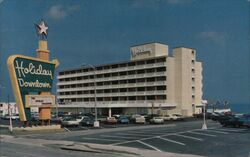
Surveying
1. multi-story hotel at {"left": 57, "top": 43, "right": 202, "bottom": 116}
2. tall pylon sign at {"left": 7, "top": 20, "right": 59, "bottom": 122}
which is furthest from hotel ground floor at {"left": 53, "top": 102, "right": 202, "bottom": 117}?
tall pylon sign at {"left": 7, "top": 20, "right": 59, "bottom": 122}

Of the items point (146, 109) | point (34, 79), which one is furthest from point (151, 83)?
point (34, 79)

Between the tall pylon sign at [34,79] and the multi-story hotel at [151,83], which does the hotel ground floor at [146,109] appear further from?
the tall pylon sign at [34,79]

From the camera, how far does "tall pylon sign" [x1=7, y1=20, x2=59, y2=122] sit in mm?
44469

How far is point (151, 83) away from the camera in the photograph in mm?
106312

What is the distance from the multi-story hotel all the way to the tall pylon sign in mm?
47108

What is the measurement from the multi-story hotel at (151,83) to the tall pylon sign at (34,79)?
1855 inches

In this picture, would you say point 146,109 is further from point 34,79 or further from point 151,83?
point 34,79

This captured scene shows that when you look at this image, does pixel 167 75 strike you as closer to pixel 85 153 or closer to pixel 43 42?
pixel 43 42

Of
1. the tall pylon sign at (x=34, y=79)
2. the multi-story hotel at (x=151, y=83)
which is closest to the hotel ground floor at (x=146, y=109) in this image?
Answer: the multi-story hotel at (x=151, y=83)

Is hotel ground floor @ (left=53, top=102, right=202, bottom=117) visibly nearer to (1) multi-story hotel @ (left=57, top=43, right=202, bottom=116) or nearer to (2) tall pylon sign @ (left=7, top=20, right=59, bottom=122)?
(1) multi-story hotel @ (left=57, top=43, right=202, bottom=116)

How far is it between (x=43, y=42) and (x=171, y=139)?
23.8 metres

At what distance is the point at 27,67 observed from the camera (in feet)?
149

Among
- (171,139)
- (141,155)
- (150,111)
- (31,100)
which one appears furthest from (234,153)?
(150,111)

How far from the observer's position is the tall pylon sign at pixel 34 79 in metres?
44.5
